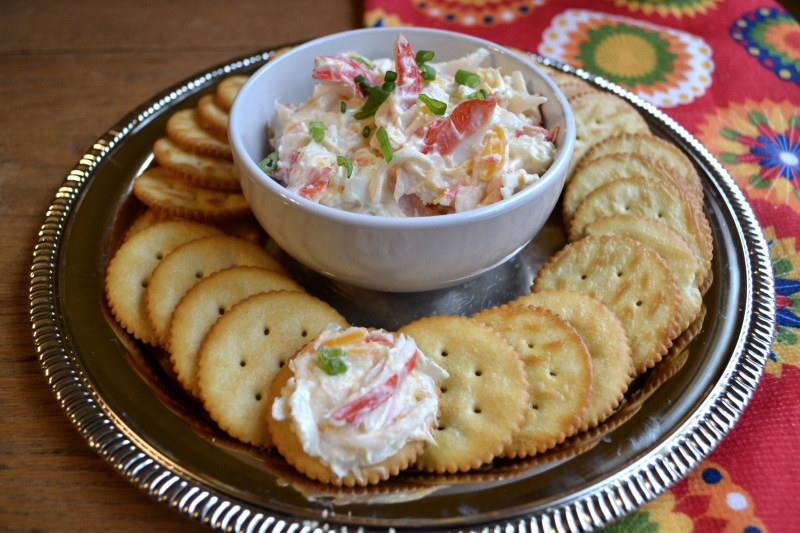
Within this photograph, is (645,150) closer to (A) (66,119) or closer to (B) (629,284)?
(B) (629,284)

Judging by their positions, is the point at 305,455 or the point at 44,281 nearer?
the point at 305,455

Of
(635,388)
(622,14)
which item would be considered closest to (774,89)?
(622,14)

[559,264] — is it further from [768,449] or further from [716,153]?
[716,153]

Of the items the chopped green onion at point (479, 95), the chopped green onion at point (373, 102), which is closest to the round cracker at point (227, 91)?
the chopped green onion at point (373, 102)

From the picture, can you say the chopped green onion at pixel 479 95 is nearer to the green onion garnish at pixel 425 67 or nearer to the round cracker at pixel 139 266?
the green onion garnish at pixel 425 67

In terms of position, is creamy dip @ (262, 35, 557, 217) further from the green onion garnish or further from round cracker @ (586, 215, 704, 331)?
round cracker @ (586, 215, 704, 331)

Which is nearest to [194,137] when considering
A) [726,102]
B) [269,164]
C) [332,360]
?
[269,164]
